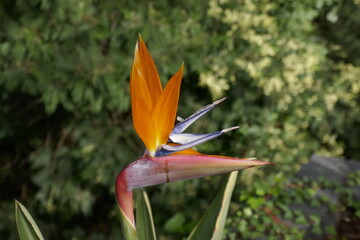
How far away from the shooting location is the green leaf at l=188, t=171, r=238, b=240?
95cm

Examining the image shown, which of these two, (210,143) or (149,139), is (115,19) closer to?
(210,143)

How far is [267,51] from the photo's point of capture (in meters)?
2.41

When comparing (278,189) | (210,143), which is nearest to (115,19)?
(210,143)

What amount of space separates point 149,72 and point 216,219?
1.26 feet

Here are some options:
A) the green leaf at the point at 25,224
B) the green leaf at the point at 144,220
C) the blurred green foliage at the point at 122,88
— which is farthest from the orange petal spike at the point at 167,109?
the blurred green foliage at the point at 122,88

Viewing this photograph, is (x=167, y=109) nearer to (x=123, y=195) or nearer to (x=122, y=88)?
(x=123, y=195)

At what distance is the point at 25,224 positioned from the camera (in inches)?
34.7

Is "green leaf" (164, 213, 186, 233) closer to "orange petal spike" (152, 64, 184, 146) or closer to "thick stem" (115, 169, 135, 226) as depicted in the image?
"thick stem" (115, 169, 135, 226)

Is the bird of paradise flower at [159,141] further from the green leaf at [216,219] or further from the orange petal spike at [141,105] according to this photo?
the green leaf at [216,219]

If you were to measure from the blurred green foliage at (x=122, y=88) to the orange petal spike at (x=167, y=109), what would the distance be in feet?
3.55

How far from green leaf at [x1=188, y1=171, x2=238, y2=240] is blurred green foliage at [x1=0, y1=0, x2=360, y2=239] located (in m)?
0.84

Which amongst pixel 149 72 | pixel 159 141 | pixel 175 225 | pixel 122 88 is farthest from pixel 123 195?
pixel 122 88

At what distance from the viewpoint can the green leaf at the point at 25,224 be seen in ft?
2.85

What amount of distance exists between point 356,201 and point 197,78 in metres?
1.09
